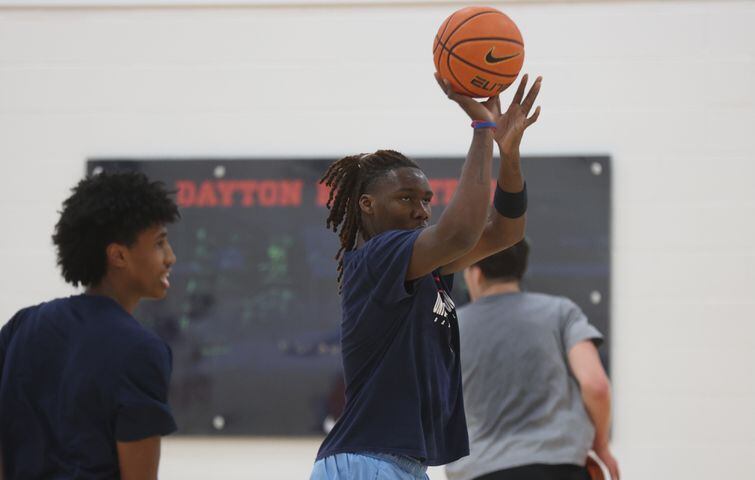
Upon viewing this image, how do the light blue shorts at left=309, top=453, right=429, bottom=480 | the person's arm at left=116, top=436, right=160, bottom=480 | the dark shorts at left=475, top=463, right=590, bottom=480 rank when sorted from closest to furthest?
the person's arm at left=116, top=436, right=160, bottom=480 < the light blue shorts at left=309, top=453, right=429, bottom=480 < the dark shorts at left=475, top=463, right=590, bottom=480

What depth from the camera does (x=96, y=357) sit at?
194 centimetres

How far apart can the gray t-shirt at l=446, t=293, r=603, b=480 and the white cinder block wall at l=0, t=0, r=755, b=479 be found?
1.16m

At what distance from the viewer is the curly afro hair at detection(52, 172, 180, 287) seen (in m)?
2.09

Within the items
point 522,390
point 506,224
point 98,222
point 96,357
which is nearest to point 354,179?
point 506,224

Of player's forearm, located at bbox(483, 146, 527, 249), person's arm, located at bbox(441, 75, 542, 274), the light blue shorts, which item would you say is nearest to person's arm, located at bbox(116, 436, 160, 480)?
the light blue shorts

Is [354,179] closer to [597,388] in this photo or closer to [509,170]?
[509,170]

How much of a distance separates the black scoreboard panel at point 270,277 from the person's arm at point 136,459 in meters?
2.20

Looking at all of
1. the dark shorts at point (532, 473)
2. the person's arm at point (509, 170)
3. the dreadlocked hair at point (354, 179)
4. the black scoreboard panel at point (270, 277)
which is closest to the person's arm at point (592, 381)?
the dark shorts at point (532, 473)

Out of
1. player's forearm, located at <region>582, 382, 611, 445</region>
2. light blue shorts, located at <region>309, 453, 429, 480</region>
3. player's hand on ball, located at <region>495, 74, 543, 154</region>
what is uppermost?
player's hand on ball, located at <region>495, 74, 543, 154</region>

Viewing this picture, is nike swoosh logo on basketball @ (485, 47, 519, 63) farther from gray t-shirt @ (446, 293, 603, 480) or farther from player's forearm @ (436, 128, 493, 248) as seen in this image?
gray t-shirt @ (446, 293, 603, 480)

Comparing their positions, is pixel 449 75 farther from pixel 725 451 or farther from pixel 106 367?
pixel 725 451

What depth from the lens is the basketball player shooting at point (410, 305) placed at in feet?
6.45

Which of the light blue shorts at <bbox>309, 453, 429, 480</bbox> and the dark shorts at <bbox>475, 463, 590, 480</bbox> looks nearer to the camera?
the light blue shorts at <bbox>309, 453, 429, 480</bbox>

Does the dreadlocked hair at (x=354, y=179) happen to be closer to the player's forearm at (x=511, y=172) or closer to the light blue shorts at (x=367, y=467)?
the player's forearm at (x=511, y=172)
